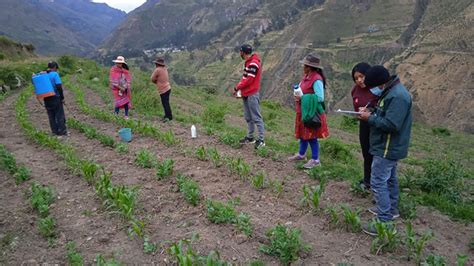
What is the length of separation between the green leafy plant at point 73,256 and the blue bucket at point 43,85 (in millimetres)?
6154

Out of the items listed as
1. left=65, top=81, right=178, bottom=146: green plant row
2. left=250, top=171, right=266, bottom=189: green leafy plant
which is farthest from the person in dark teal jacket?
left=65, top=81, right=178, bottom=146: green plant row

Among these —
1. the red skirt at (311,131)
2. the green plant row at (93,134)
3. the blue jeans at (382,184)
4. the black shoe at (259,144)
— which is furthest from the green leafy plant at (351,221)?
the green plant row at (93,134)

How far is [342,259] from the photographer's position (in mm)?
4211

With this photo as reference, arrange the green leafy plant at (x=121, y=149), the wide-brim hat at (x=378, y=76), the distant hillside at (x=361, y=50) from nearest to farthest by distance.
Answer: the wide-brim hat at (x=378, y=76) < the green leafy plant at (x=121, y=149) < the distant hillside at (x=361, y=50)

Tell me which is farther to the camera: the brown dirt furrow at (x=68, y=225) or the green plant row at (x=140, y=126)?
the green plant row at (x=140, y=126)

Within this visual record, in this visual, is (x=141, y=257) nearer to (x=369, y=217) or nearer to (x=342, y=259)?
(x=342, y=259)

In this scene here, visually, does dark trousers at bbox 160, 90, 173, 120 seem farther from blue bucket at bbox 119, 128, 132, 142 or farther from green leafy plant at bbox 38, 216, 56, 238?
green leafy plant at bbox 38, 216, 56, 238

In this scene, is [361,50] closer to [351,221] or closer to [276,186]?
[276,186]

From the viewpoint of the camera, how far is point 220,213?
16.5ft

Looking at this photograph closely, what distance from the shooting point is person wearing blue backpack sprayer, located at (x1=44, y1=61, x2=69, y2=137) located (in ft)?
31.8

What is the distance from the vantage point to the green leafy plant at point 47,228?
4904mm

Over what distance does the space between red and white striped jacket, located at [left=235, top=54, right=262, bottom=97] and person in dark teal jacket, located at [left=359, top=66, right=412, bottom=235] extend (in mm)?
3156

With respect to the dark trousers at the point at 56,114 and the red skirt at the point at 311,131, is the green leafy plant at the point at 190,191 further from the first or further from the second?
the dark trousers at the point at 56,114

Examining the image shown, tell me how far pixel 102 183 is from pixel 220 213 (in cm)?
209
